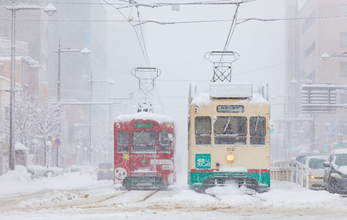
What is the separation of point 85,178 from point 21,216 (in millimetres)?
27418

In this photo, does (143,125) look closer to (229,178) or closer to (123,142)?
(123,142)

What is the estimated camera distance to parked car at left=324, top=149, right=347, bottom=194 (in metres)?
16.1

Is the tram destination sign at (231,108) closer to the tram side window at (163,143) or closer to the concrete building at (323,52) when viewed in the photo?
the tram side window at (163,143)

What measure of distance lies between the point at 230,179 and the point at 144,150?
14.8 feet

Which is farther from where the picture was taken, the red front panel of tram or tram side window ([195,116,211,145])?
the red front panel of tram

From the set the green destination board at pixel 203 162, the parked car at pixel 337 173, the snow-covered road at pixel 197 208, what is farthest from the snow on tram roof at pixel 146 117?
the parked car at pixel 337 173

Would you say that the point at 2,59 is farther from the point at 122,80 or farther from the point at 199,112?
the point at 122,80

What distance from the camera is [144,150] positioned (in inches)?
774

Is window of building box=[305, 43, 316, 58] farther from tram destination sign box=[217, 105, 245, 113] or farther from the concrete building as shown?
tram destination sign box=[217, 105, 245, 113]

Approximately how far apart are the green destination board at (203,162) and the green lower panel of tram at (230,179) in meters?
0.17

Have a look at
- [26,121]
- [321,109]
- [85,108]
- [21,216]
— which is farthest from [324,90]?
[85,108]

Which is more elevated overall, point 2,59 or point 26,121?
point 2,59

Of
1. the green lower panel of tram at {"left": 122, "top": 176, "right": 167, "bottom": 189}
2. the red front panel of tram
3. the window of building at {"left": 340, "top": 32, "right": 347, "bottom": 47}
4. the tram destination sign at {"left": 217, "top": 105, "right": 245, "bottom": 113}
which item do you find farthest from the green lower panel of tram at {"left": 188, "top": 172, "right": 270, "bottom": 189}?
the window of building at {"left": 340, "top": 32, "right": 347, "bottom": 47}

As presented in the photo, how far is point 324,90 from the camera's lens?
4188 cm
